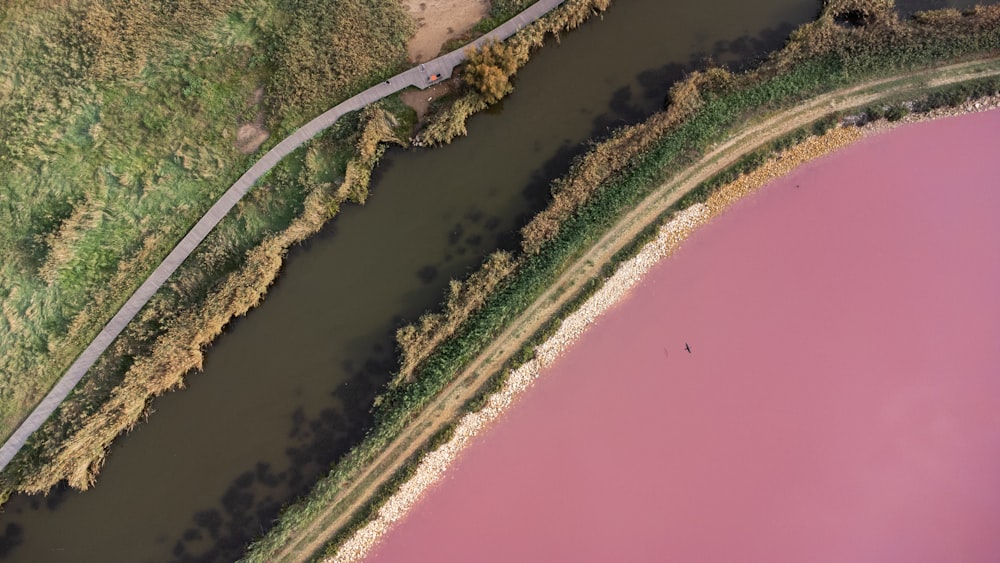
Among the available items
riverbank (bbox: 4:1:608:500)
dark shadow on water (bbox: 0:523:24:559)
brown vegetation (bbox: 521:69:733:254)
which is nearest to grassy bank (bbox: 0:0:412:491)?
riverbank (bbox: 4:1:608:500)

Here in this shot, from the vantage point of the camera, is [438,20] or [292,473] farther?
[438,20]

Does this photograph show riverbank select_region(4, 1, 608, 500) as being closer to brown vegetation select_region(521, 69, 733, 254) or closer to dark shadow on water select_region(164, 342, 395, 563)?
dark shadow on water select_region(164, 342, 395, 563)

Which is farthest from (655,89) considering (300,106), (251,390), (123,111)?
(123,111)

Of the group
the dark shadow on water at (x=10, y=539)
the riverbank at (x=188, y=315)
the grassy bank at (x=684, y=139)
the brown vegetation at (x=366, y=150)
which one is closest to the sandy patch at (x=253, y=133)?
the riverbank at (x=188, y=315)

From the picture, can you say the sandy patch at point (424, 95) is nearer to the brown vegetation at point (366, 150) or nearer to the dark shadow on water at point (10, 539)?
the brown vegetation at point (366, 150)

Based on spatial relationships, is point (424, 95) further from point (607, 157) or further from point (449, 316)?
point (449, 316)

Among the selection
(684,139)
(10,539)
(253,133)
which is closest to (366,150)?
(253,133)

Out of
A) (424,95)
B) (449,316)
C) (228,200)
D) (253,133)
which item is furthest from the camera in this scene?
(424,95)
